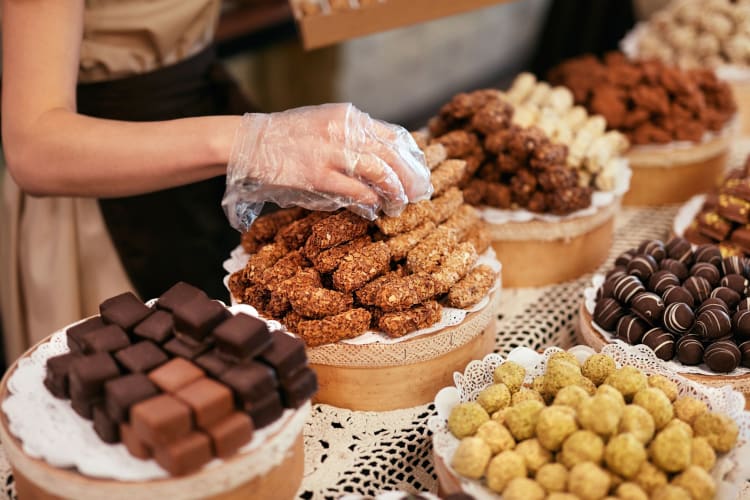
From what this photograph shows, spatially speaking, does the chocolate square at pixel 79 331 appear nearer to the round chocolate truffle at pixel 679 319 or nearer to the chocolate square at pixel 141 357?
the chocolate square at pixel 141 357

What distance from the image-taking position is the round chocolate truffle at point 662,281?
167cm

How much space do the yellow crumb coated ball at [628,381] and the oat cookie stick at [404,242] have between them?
531mm

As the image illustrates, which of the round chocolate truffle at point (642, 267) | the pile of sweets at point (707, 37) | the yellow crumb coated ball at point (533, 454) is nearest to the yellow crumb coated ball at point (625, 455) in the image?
the yellow crumb coated ball at point (533, 454)

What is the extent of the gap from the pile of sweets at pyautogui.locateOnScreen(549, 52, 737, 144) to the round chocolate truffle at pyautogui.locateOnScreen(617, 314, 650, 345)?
3.41 feet

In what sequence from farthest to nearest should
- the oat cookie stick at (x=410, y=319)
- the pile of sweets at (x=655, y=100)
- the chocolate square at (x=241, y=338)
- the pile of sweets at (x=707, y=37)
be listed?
the pile of sweets at (x=707, y=37) → the pile of sweets at (x=655, y=100) → the oat cookie stick at (x=410, y=319) → the chocolate square at (x=241, y=338)

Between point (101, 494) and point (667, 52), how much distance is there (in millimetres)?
2849

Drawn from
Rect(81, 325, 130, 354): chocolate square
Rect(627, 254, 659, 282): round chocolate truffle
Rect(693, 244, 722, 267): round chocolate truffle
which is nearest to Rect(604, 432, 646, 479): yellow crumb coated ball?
Rect(627, 254, 659, 282): round chocolate truffle

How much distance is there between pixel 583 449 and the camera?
1201mm

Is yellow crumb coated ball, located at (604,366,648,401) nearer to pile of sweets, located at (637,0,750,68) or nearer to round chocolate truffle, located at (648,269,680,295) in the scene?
round chocolate truffle, located at (648,269,680,295)

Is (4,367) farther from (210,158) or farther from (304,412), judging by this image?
(304,412)

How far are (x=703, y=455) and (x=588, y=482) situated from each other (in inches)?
9.6

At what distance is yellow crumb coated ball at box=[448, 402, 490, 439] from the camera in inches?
52.4

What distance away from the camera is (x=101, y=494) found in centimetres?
111

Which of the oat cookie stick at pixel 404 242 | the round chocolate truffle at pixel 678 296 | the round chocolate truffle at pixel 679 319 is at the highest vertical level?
the oat cookie stick at pixel 404 242
